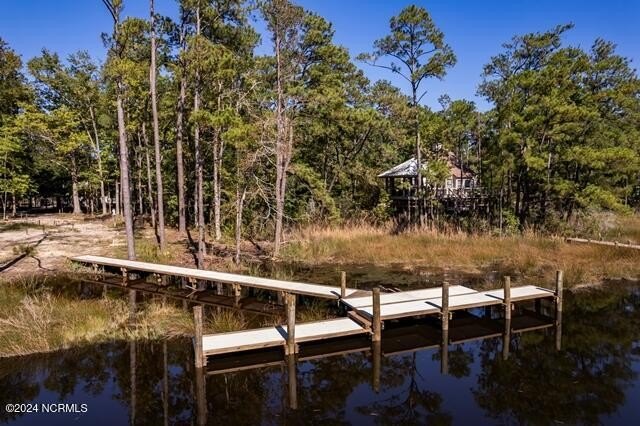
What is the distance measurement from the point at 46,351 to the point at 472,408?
970 centimetres

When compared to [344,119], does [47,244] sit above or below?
below

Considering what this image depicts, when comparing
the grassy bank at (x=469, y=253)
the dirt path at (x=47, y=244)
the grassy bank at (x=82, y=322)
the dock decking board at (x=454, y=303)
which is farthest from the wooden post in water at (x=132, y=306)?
the grassy bank at (x=469, y=253)

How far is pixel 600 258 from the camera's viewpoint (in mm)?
19328

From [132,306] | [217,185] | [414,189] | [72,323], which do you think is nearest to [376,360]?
Answer: [72,323]

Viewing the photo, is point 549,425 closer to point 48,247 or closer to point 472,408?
point 472,408

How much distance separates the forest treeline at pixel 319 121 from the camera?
62.7 feet

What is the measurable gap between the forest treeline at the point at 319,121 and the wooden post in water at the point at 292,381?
9.32 m

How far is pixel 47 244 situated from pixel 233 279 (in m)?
14.1

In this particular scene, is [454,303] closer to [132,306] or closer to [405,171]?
[132,306]

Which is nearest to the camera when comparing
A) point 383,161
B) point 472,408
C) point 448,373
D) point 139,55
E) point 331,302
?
point 472,408

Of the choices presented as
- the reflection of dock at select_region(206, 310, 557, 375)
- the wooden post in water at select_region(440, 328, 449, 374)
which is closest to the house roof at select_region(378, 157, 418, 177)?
the reflection of dock at select_region(206, 310, 557, 375)

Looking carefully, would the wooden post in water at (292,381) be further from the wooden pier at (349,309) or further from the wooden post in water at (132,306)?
the wooden post in water at (132,306)

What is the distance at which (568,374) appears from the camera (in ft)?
32.1

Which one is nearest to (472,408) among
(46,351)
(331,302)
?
(331,302)
